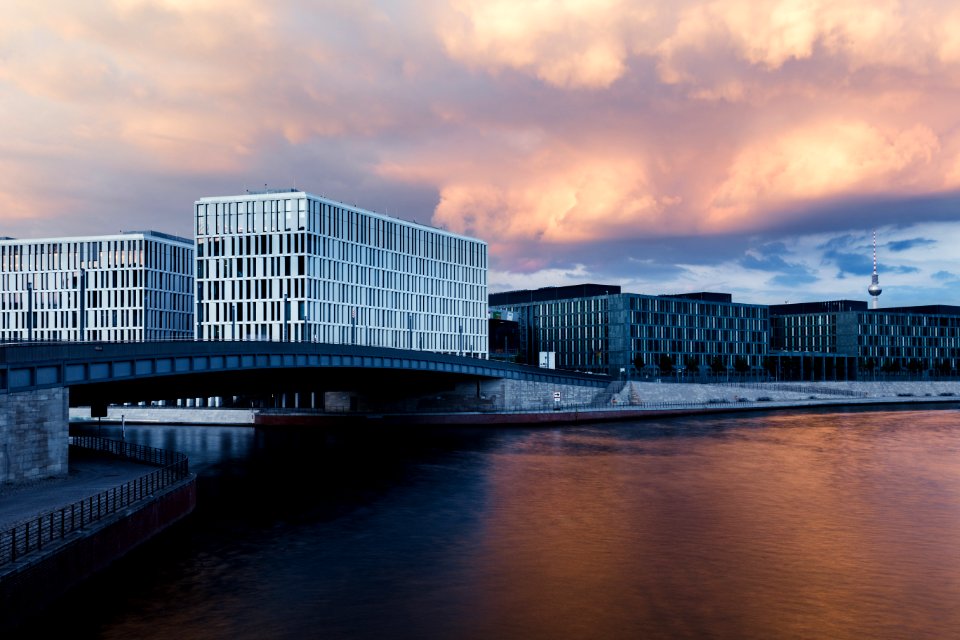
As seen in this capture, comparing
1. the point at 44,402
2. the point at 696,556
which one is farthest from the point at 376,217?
the point at 696,556

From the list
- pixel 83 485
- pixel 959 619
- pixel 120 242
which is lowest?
pixel 959 619

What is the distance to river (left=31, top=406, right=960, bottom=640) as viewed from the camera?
1056 inches

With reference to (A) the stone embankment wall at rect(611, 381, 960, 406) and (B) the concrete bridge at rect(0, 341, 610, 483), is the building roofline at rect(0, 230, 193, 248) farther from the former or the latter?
(A) the stone embankment wall at rect(611, 381, 960, 406)

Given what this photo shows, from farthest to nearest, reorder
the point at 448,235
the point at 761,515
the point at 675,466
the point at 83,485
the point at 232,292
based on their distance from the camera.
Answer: the point at 448,235 < the point at 232,292 < the point at 675,466 < the point at 761,515 < the point at 83,485

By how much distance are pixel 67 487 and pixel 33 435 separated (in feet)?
12.4

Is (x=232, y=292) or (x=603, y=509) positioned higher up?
(x=232, y=292)

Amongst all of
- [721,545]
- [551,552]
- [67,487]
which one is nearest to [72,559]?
[67,487]

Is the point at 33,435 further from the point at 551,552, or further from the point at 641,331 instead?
the point at 641,331

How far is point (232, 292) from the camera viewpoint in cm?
12181

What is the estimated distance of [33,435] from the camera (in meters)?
40.5

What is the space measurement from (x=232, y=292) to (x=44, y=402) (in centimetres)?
8174

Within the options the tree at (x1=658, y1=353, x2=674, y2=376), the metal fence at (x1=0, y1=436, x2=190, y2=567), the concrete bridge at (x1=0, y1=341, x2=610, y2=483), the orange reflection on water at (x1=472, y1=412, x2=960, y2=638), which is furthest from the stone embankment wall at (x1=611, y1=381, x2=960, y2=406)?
the metal fence at (x1=0, y1=436, x2=190, y2=567)

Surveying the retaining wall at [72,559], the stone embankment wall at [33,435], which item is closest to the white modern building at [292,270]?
the stone embankment wall at [33,435]

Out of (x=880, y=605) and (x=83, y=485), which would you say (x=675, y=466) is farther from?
(x=83, y=485)
